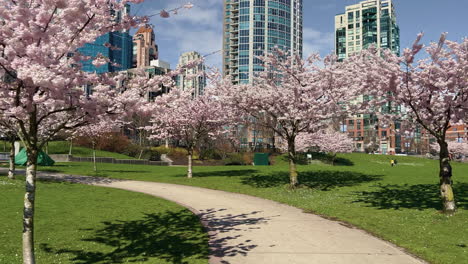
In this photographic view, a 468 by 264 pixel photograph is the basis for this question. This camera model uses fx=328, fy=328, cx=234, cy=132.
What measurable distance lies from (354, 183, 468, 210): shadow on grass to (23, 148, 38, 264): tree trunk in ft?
43.9

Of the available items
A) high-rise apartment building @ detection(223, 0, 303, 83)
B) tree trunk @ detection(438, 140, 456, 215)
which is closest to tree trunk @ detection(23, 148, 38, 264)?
tree trunk @ detection(438, 140, 456, 215)

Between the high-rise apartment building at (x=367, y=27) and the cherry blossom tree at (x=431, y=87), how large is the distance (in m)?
157

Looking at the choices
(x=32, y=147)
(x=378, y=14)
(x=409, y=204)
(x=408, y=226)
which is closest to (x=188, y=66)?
(x=32, y=147)

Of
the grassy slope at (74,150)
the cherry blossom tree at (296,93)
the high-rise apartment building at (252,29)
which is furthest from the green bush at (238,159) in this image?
the high-rise apartment building at (252,29)

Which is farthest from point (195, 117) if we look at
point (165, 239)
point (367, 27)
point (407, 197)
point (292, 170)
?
point (367, 27)

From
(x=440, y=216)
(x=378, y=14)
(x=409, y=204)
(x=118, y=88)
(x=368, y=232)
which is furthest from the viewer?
(x=378, y=14)

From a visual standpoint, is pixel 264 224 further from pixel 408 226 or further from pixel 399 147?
pixel 399 147

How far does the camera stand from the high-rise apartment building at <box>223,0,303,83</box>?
141875mm

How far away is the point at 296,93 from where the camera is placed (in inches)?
798

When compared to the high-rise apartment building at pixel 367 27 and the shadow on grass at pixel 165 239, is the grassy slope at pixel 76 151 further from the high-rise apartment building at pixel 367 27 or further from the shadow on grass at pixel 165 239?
the high-rise apartment building at pixel 367 27

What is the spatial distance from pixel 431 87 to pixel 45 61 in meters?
13.2

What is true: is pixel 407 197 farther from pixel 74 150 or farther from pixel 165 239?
pixel 74 150

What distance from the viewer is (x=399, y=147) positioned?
13938 centimetres

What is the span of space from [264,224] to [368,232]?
11.0 ft
